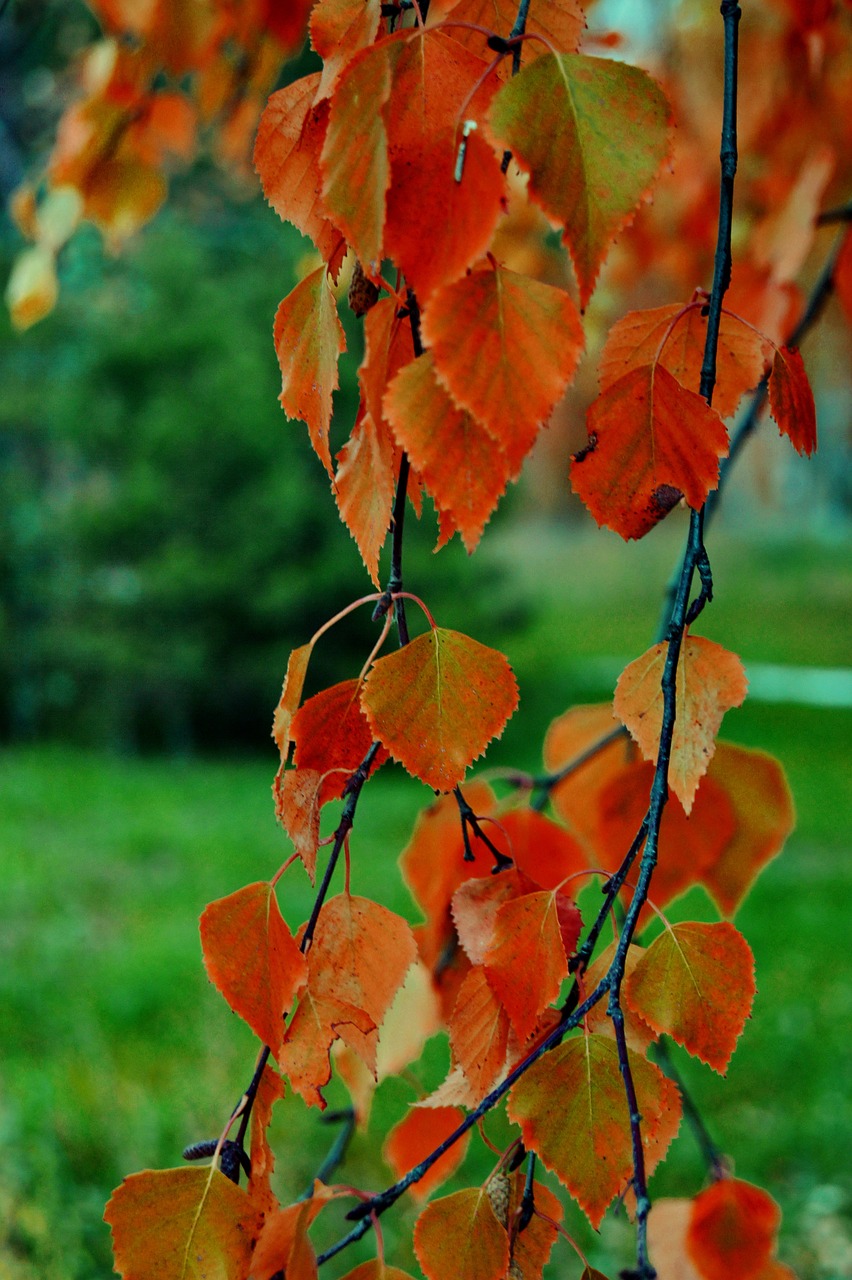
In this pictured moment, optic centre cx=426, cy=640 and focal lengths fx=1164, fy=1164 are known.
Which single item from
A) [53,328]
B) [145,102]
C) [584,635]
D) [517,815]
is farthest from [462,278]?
[584,635]

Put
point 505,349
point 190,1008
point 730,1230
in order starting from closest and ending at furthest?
point 505,349
point 730,1230
point 190,1008

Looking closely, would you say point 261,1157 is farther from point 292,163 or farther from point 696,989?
point 292,163

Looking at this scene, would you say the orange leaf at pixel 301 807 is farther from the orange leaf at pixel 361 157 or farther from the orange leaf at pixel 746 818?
the orange leaf at pixel 746 818

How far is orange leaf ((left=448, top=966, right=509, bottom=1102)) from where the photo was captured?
41cm

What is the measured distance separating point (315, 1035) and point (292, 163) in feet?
0.98

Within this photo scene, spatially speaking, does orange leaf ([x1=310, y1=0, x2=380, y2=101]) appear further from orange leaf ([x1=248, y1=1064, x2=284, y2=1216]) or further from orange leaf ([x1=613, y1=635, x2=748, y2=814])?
orange leaf ([x1=248, y1=1064, x2=284, y2=1216])

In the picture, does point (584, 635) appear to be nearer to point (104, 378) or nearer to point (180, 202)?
point (180, 202)

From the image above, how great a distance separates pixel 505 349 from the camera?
0.31 m

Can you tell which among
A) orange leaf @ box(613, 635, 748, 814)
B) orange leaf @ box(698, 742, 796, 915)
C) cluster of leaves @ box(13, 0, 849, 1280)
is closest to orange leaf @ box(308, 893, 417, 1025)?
cluster of leaves @ box(13, 0, 849, 1280)

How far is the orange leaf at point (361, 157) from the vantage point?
0.31m

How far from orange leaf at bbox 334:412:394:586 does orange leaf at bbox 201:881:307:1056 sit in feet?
0.40

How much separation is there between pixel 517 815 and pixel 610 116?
0.42 metres

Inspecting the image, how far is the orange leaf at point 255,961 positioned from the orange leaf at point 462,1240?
75 millimetres

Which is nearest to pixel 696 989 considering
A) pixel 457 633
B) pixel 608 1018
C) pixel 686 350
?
pixel 608 1018
